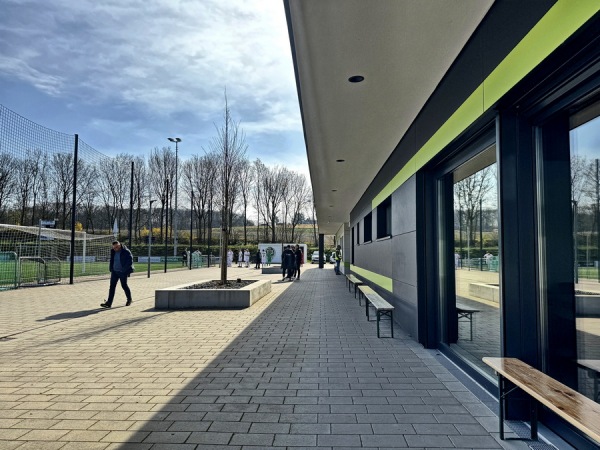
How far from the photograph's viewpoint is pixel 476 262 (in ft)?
16.5

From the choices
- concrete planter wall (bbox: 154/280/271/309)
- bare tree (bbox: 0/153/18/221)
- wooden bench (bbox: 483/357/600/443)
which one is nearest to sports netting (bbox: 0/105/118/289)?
bare tree (bbox: 0/153/18/221)

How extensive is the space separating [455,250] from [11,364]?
5.95 metres

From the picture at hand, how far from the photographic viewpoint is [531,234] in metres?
3.58

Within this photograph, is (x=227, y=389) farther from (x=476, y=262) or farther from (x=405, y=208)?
(x=405, y=208)

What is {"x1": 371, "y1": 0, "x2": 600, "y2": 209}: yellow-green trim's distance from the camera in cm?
271

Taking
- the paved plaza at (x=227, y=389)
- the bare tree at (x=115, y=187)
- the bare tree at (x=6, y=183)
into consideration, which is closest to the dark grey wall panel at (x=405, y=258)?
the paved plaza at (x=227, y=389)

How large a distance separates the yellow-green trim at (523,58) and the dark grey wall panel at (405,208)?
1.45 m

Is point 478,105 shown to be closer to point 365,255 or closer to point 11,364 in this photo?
point 11,364

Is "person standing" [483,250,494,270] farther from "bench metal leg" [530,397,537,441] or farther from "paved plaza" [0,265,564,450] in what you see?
"bench metal leg" [530,397,537,441]

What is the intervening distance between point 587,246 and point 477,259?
1.97 meters

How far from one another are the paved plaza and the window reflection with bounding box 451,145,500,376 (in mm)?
503

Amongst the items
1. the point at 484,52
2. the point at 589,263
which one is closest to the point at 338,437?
the point at 589,263

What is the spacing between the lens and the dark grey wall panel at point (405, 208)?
7.01 meters

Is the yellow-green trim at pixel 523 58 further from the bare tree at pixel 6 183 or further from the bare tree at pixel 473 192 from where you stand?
the bare tree at pixel 6 183
